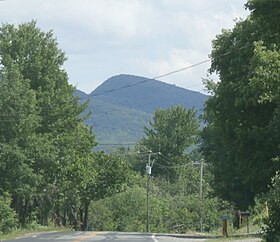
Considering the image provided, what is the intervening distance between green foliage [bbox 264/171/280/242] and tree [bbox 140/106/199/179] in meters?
91.7

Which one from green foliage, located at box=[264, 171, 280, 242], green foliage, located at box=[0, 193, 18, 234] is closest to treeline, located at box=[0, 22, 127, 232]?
green foliage, located at box=[0, 193, 18, 234]

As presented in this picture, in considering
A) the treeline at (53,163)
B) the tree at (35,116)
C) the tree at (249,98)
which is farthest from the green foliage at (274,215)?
the tree at (35,116)

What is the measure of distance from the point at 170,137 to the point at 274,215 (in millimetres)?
97894

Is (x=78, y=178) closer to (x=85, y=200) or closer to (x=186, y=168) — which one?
(x=85, y=200)

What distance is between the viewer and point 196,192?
108 metres

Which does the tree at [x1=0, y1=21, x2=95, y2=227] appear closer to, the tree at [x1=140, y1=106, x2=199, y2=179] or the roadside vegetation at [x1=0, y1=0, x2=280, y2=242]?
the roadside vegetation at [x1=0, y1=0, x2=280, y2=242]

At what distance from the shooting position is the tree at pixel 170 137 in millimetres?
116062

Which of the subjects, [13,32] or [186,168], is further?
[186,168]

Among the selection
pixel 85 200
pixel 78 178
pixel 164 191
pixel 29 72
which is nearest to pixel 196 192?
pixel 164 191

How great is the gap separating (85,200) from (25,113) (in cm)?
3037

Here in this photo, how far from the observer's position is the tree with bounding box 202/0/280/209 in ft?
70.8

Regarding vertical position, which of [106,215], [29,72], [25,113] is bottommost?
[106,215]

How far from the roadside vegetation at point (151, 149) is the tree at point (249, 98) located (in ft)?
0.16

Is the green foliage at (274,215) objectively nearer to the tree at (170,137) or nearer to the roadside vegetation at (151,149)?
the roadside vegetation at (151,149)
